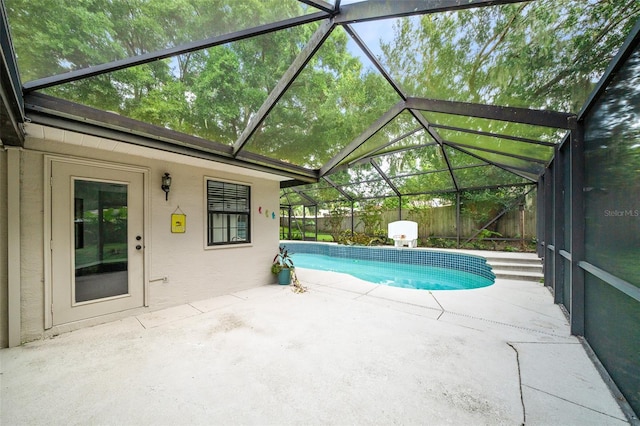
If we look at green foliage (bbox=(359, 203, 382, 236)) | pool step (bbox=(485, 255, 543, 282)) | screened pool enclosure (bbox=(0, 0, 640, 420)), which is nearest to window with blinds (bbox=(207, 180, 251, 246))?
screened pool enclosure (bbox=(0, 0, 640, 420))

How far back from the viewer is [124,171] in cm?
352

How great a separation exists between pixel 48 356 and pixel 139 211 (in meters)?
1.89

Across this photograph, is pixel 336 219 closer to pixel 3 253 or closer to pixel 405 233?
pixel 405 233

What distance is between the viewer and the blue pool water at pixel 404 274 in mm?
6289

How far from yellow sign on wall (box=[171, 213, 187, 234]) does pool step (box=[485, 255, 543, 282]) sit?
688 cm

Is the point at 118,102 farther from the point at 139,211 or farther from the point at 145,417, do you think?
the point at 145,417

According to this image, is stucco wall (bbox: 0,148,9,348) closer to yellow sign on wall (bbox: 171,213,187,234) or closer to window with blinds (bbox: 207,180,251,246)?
yellow sign on wall (bbox: 171,213,187,234)

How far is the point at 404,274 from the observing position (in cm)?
746

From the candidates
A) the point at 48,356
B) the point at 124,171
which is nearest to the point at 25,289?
the point at 48,356

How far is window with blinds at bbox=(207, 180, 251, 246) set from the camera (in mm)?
4574

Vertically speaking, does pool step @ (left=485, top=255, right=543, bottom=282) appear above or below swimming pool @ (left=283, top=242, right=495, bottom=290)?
above

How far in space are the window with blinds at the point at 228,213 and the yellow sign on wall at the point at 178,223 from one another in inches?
17.6

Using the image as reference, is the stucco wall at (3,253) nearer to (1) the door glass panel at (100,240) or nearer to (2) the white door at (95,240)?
(2) the white door at (95,240)

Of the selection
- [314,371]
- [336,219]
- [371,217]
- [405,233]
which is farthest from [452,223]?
[314,371]
